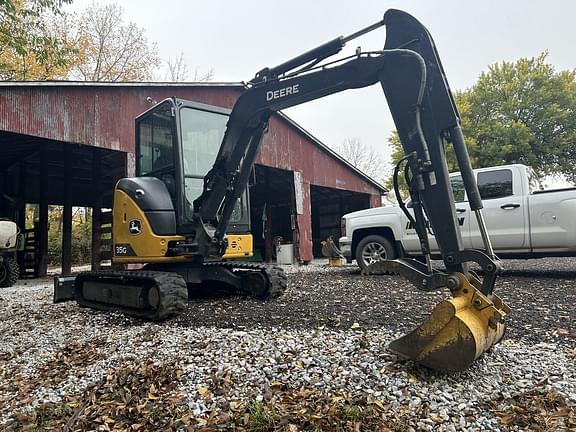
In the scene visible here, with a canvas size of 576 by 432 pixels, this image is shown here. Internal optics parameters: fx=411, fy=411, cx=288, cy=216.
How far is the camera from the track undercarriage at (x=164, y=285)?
14.1 feet

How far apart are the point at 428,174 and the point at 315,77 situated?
1440 millimetres

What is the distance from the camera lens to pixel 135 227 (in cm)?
493

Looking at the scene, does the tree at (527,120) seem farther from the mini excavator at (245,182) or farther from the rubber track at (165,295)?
the rubber track at (165,295)

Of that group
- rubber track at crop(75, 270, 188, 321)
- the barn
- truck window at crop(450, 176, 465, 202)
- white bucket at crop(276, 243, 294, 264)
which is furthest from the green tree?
rubber track at crop(75, 270, 188, 321)

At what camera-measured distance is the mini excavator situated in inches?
107

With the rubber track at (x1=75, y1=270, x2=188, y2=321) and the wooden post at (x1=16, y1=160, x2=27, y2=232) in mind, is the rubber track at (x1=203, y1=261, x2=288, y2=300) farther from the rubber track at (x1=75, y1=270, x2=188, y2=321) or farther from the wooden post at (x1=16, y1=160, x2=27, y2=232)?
the wooden post at (x1=16, y1=160, x2=27, y2=232)

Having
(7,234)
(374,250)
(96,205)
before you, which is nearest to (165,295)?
(374,250)

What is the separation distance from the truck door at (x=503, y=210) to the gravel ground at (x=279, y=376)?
2401mm

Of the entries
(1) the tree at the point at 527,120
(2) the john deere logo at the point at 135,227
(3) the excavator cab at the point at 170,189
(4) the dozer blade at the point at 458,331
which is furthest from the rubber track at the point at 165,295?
(1) the tree at the point at 527,120

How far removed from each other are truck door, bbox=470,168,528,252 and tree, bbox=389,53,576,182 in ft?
53.6

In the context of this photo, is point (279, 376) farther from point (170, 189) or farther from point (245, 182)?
point (170, 189)

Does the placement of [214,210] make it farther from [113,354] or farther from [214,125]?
[113,354]

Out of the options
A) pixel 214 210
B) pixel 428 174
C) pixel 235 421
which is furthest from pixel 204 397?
pixel 214 210

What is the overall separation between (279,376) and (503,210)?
5.56 meters
